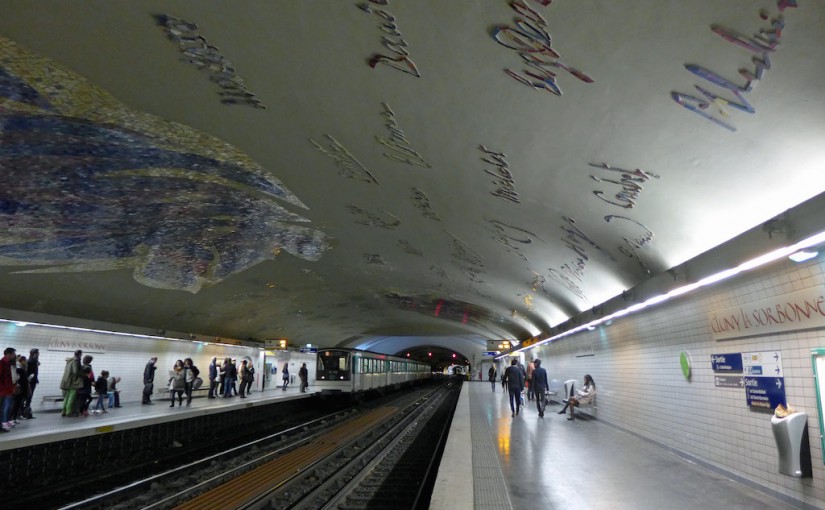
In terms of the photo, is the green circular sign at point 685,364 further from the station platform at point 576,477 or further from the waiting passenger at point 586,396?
the waiting passenger at point 586,396

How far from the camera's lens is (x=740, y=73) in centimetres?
375

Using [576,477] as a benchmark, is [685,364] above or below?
above

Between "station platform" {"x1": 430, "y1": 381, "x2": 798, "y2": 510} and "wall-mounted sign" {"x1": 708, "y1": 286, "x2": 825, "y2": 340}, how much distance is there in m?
1.78

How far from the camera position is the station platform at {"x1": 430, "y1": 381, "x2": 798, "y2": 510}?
5.20 metres

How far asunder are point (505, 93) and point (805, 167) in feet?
8.85

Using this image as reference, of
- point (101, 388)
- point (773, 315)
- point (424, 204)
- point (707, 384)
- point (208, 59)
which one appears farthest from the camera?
point (101, 388)

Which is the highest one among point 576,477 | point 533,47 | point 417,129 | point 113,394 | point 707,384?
point 417,129

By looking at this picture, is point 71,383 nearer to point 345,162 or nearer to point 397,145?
point 345,162

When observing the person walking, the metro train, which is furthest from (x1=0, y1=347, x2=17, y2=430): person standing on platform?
the metro train

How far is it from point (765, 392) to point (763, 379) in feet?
0.47


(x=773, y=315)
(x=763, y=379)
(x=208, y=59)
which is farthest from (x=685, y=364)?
(x=208, y=59)

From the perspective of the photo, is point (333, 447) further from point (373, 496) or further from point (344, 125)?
point (344, 125)

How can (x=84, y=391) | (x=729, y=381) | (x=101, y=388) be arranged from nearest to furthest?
1. (x=729, y=381)
2. (x=84, y=391)
3. (x=101, y=388)

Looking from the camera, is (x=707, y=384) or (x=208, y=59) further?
(x=707, y=384)
